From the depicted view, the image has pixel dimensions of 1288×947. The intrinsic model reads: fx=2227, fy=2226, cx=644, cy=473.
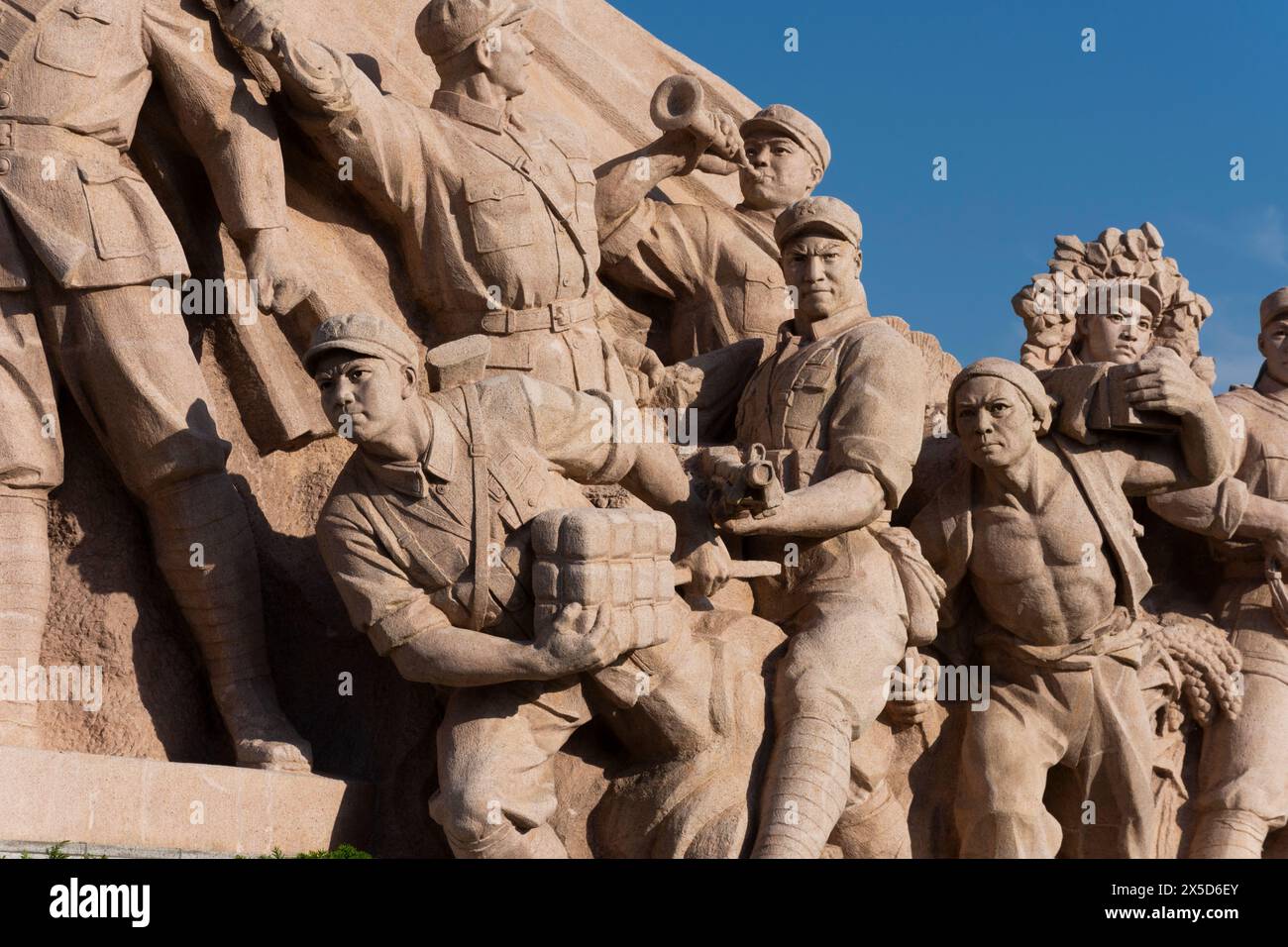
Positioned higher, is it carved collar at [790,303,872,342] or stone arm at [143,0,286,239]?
stone arm at [143,0,286,239]

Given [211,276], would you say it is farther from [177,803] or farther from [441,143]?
[177,803]

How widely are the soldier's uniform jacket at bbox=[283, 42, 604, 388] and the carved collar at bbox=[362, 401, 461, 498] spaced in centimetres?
132

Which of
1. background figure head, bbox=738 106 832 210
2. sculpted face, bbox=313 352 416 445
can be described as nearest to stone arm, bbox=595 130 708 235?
background figure head, bbox=738 106 832 210

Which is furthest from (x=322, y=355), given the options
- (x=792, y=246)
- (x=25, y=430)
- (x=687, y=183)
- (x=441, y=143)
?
(x=687, y=183)

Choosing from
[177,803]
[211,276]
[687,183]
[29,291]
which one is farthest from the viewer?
[687,183]

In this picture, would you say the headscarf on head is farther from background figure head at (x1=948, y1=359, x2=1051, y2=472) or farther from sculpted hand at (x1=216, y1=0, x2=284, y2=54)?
sculpted hand at (x1=216, y1=0, x2=284, y2=54)

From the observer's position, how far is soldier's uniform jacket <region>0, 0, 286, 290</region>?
784 cm

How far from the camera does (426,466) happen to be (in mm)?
7426

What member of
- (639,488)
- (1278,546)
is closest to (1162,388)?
(1278,546)

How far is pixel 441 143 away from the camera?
8898 millimetres

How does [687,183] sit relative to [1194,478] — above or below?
above

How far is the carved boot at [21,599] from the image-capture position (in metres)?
7.65

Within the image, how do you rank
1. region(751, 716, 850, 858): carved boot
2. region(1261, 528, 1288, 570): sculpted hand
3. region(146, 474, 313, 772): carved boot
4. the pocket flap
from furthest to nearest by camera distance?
1. region(1261, 528, 1288, 570): sculpted hand
2. the pocket flap
3. region(146, 474, 313, 772): carved boot
4. region(751, 716, 850, 858): carved boot

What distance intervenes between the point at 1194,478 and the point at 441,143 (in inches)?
131
